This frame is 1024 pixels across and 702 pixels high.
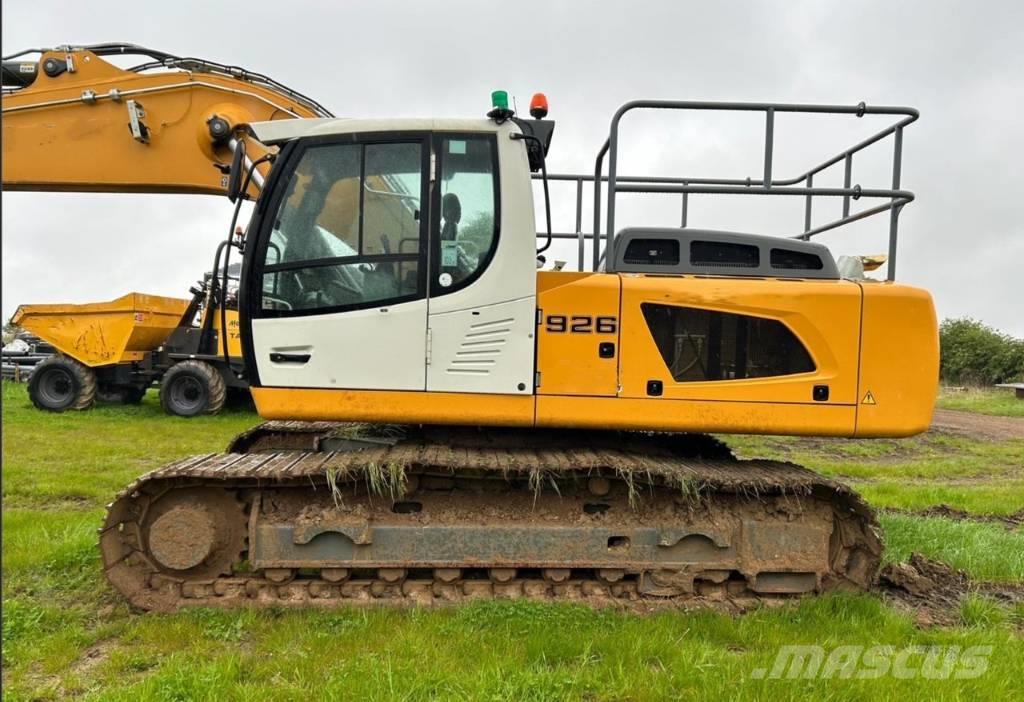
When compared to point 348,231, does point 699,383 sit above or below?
below

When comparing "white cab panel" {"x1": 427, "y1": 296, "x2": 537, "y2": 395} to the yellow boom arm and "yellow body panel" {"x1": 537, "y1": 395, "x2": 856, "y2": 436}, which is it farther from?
the yellow boom arm

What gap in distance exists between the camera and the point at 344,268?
3.85 m

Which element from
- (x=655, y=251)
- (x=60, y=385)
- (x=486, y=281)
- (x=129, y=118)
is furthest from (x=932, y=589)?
(x=60, y=385)

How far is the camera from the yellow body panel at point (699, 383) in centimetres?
384

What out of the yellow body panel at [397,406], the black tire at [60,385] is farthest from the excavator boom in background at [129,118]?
the black tire at [60,385]

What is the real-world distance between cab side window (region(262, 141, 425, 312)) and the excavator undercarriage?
3.29ft

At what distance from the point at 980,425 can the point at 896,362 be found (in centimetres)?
1401

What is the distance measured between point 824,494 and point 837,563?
0.46m

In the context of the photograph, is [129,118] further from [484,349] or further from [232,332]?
[232,332]

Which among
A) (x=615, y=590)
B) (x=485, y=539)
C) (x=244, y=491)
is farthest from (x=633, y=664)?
(x=244, y=491)

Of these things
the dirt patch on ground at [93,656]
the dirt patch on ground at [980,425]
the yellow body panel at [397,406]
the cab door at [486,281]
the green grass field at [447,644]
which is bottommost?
the dirt patch on ground at [93,656]

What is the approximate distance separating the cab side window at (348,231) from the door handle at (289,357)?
10.9 inches

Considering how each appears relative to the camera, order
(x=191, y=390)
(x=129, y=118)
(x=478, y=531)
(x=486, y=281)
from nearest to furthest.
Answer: (x=486, y=281)
(x=478, y=531)
(x=129, y=118)
(x=191, y=390)

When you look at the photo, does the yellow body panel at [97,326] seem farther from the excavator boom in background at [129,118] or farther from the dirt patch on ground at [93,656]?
the dirt patch on ground at [93,656]
